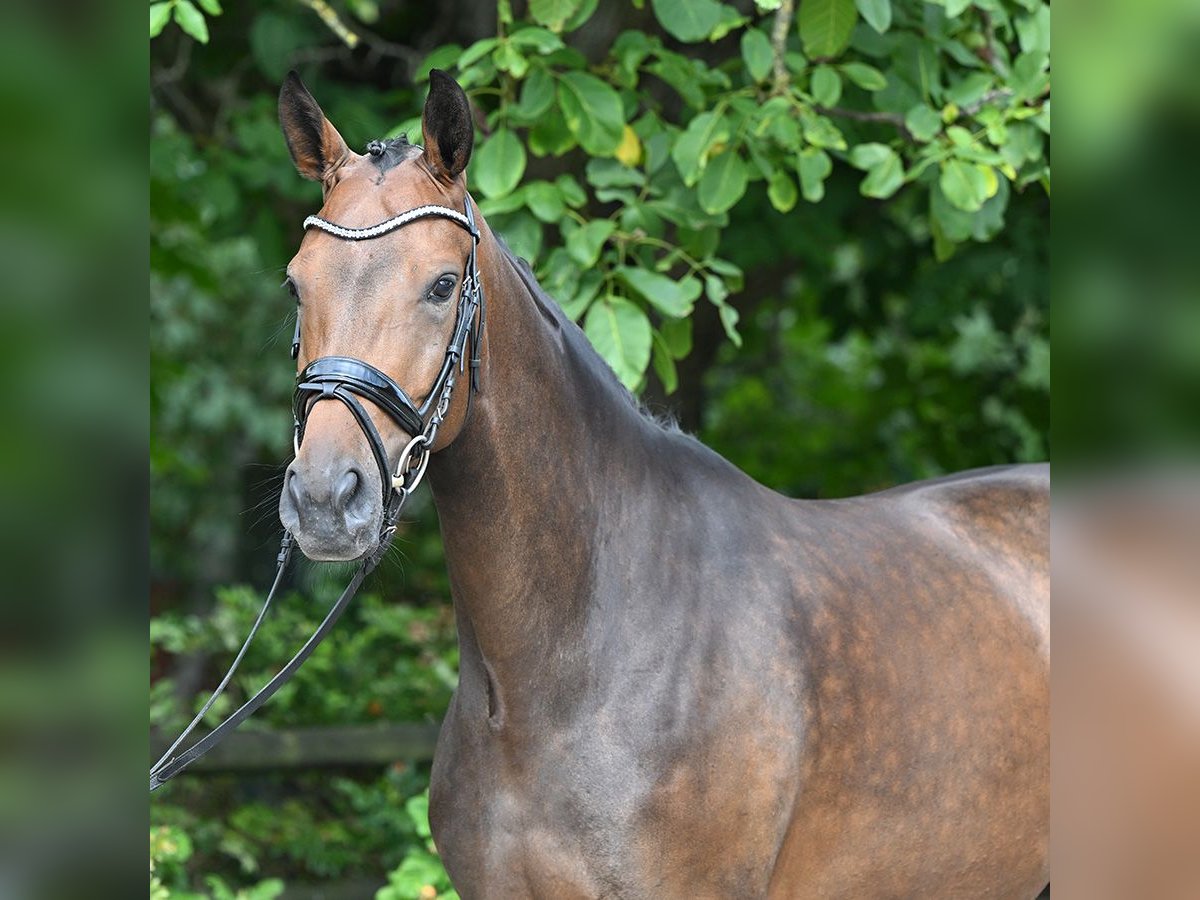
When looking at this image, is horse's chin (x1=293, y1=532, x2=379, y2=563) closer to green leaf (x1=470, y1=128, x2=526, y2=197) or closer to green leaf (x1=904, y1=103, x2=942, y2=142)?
green leaf (x1=470, y1=128, x2=526, y2=197)

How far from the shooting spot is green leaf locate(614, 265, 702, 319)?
133 inches

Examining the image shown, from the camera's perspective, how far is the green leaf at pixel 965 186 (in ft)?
10.8

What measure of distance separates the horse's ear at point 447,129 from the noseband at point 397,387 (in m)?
0.08

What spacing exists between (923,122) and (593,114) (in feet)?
2.90

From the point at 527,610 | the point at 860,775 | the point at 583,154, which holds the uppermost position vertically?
the point at 583,154

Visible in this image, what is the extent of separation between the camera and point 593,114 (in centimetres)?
337

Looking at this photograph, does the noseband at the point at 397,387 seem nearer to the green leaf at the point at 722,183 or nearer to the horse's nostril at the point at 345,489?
the horse's nostril at the point at 345,489

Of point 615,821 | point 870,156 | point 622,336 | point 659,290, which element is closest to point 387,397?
point 615,821

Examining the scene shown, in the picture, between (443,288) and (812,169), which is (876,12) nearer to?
(812,169)

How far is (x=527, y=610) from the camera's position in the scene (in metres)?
2.40

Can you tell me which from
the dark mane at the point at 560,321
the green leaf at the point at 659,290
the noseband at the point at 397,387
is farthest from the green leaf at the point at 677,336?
the noseband at the point at 397,387
